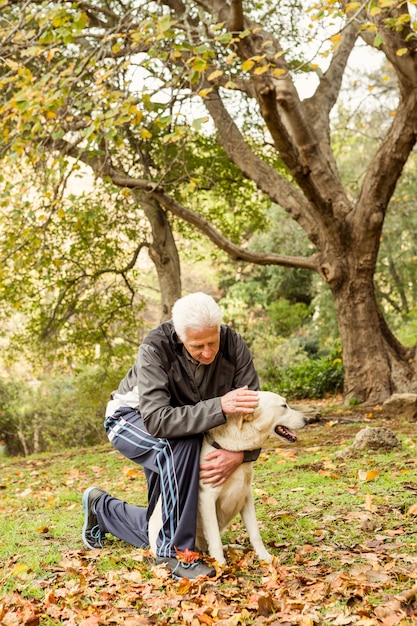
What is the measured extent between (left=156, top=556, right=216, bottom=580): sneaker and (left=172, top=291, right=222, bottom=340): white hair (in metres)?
1.32

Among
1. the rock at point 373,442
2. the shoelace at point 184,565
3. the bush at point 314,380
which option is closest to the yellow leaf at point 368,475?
the rock at point 373,442

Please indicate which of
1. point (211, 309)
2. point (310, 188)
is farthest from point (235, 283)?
point (211, 309)

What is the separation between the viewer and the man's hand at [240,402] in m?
3.89

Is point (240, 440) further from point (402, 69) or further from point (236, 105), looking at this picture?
point (236, 105)

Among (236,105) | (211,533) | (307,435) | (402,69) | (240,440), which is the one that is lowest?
(307,435)

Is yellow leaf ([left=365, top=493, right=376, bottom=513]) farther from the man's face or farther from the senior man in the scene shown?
the man's face

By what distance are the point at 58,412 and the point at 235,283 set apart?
14.8m

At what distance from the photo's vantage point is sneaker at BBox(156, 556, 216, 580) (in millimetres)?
3889

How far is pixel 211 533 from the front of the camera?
13.3 feet

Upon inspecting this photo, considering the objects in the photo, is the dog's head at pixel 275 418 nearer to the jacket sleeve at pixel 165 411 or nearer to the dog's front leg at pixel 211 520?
the jacket sleeve at pixel 165 411

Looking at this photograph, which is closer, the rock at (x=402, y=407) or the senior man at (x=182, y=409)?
the senior man at (x=182, y=409)

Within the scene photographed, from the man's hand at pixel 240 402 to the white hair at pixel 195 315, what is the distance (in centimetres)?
43

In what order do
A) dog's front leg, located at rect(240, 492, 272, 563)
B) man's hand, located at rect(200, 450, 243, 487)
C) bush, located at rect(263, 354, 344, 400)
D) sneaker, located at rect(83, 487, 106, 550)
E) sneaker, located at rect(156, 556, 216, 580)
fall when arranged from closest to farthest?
1. sneaker, located at rect(156, 556, 216, 580)
2. man's hand, located at rect(200, 450, 243, 487)
3. dog's front leg, located at rect(240, 492, 272, 563)
4. sneaker, located at rect(83, 487, 106, 550)
5. bush, located at rect(263, 354, 344, 400)

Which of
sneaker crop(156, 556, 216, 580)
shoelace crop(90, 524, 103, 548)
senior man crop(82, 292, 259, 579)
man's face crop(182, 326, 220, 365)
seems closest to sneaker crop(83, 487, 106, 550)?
shoelace crop(90, 524, 103, 548)
